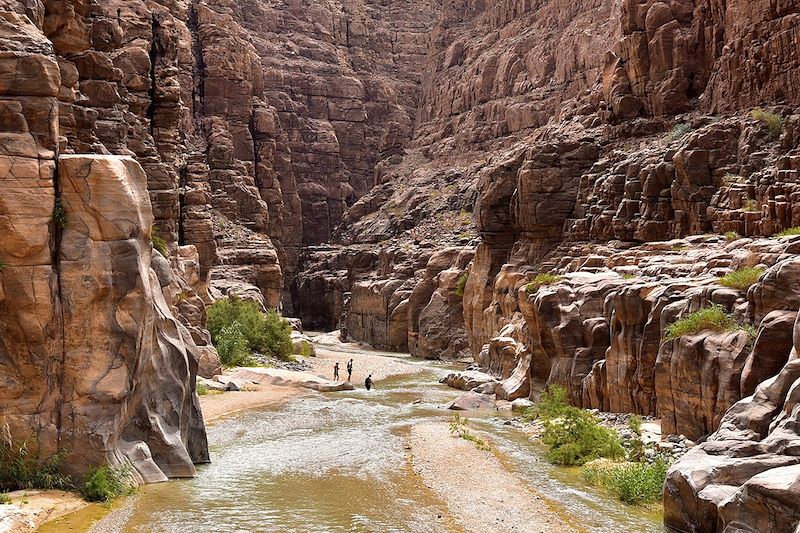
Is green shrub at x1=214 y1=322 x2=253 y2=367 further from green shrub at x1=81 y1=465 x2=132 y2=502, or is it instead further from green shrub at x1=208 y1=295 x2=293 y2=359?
green shrub at x1=81 y1=465 x2=132 y2=502

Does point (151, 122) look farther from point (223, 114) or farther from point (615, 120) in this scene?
point (223, 114)

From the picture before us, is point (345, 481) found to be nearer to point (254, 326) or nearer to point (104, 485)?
point (104, 485)

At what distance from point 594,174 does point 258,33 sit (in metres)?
81.0

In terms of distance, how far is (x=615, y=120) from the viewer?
55094mm

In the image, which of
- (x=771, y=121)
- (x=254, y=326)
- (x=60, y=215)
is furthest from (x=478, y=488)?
(x=254, y=326)

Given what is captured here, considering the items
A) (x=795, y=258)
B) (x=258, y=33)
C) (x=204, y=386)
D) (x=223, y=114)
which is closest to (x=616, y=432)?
(x=795, y=258)

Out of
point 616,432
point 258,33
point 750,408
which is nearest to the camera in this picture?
point 750,408

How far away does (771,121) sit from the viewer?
4138 centimetres

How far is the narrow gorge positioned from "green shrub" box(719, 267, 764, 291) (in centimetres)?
44

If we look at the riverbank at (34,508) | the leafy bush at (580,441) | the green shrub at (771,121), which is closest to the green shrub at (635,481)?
the leafy bush at (580,441)

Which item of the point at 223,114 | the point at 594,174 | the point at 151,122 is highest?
the point at 223,114

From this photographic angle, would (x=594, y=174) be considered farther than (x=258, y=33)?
No

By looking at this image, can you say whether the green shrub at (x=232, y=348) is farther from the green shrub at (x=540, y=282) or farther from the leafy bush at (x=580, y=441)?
the leafy bush at (x=580, y=441)

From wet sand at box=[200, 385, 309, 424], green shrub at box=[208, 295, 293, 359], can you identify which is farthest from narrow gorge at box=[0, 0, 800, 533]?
green shrub at box=[208, 295, 293, 359]
